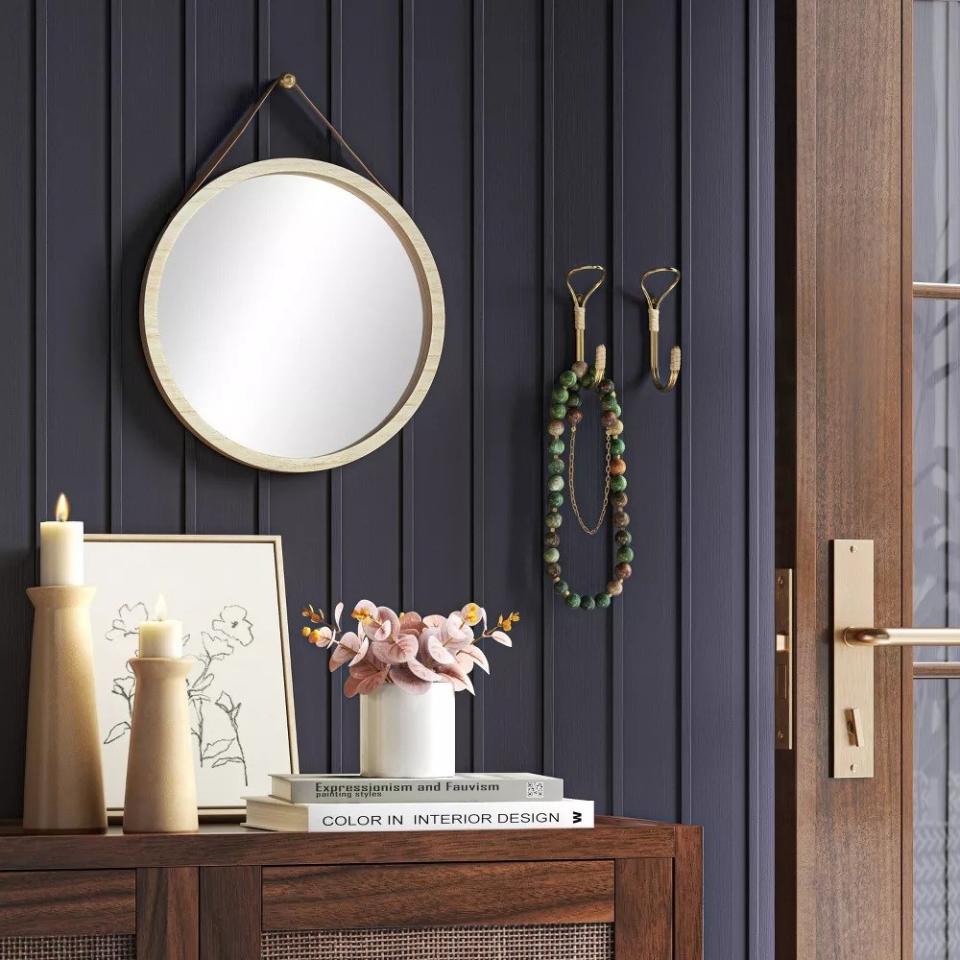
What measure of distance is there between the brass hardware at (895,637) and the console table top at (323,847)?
36 centimetres

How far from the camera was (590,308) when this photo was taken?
2.21 metres

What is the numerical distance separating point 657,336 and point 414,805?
878 mm

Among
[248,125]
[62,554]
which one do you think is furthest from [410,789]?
[248,125]

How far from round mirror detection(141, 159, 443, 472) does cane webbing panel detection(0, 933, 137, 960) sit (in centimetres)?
70

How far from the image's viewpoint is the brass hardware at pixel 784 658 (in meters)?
1.89

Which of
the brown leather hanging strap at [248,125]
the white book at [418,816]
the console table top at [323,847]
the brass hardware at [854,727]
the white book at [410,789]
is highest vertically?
the brown leather hanging strap at [248,125]

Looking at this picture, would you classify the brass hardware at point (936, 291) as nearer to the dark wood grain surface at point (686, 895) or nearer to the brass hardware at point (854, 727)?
the brass hardware at point (854, 727)

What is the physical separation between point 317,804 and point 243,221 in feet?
2.86

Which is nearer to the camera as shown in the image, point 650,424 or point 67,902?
point 67,902

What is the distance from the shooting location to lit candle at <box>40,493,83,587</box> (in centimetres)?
179

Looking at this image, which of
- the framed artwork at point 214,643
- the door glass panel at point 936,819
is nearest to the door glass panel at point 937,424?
the door glass panel at point 936,819

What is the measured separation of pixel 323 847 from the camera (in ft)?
5.40

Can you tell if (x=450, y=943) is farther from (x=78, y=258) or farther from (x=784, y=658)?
(x=78, y=258)

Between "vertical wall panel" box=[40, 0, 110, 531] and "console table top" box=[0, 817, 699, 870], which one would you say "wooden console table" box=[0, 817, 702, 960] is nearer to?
"console table top" box=[0, 817, 699, 870]
